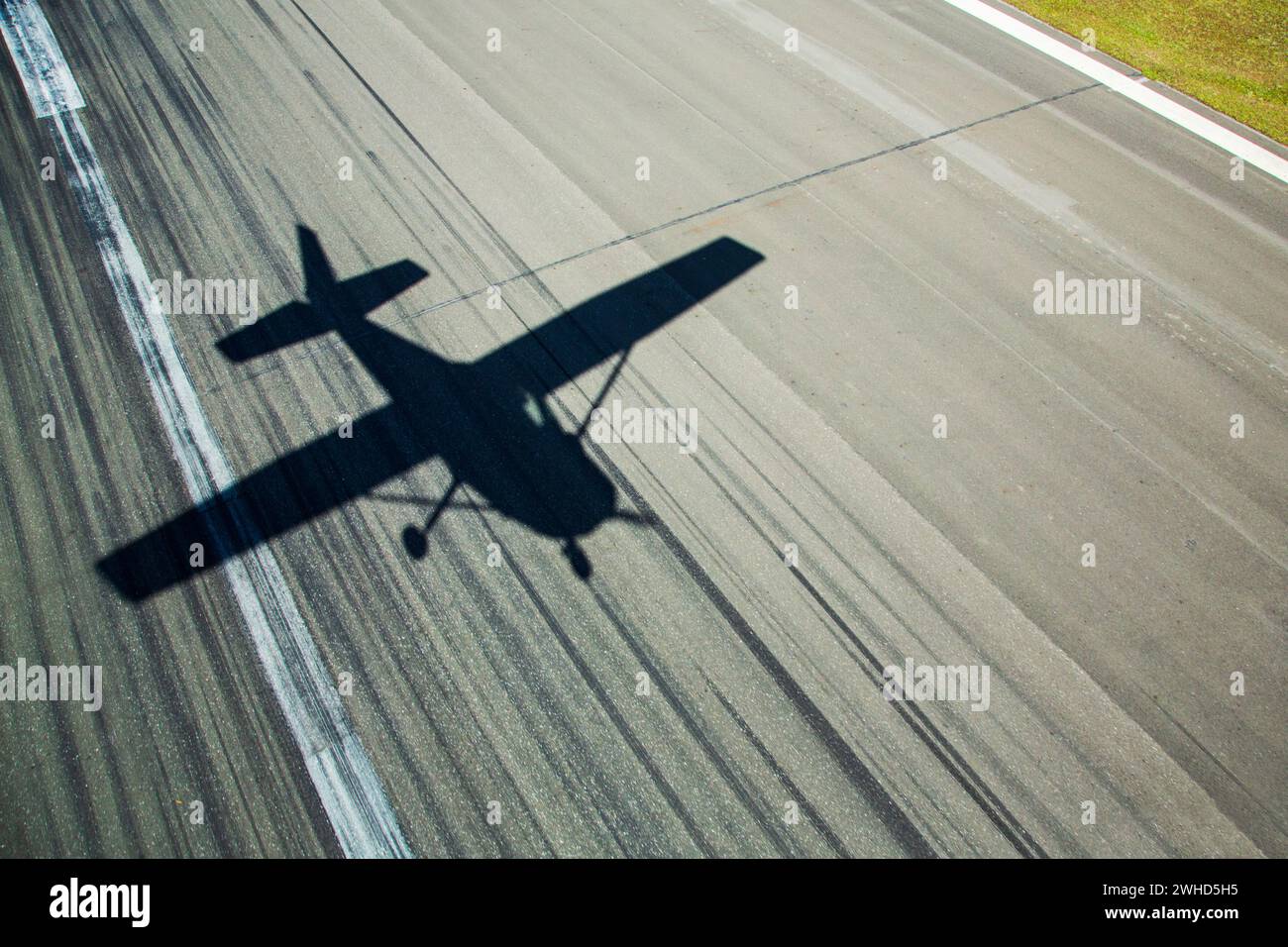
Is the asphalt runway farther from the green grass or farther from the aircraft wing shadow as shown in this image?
the green grass

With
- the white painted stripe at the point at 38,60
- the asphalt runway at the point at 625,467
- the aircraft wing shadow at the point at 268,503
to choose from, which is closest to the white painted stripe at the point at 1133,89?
the asphalt runway at the point at 625,467

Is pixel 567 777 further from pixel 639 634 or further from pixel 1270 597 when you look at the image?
pixel 1270 597

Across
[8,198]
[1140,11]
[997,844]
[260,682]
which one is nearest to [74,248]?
[8,198]

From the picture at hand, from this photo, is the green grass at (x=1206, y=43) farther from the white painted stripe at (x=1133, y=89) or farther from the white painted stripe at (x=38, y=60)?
the white painted stripe at (x=38, y=60)

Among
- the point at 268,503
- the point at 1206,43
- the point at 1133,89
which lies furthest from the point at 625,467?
the point at 1206,43

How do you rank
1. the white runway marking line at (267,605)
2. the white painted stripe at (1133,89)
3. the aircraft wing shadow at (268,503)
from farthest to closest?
Result: 1. the white painted stripe at (1133,89)
2. the aircraft wing shadow at (268,503)
3. the white runway marking line at (267,605)

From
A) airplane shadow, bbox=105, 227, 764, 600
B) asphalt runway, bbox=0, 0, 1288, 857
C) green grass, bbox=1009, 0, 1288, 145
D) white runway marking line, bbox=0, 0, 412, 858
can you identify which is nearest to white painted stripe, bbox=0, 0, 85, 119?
asphalt runway, bbox=0, 0, 1288, 857

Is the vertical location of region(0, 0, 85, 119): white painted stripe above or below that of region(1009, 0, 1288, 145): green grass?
above
